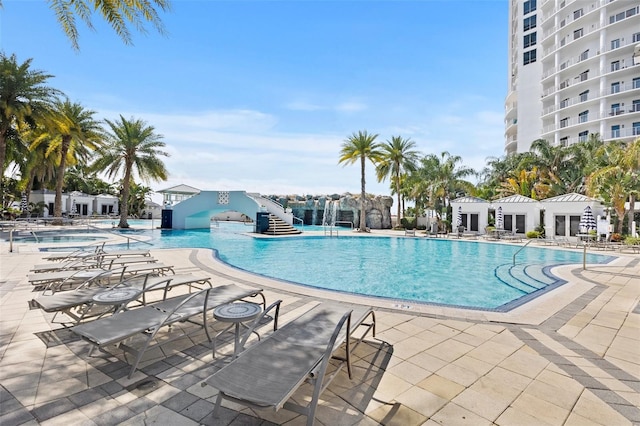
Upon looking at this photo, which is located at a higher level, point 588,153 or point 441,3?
point 441,3

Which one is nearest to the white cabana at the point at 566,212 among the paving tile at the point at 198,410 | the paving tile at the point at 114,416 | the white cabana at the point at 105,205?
the paving tile at the point at 198,410

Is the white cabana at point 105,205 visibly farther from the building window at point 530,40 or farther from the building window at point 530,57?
the building window at point 530,40

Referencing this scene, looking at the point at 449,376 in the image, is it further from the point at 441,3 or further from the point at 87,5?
the point at 441,3

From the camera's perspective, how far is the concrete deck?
255 cm

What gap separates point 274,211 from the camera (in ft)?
83.1

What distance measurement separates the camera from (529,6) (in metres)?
50.0

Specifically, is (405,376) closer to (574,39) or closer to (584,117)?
(584,117)

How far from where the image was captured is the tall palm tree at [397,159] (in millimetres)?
29422

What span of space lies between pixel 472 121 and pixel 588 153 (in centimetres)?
1270

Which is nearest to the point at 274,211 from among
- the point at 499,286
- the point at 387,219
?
the point at 387,219

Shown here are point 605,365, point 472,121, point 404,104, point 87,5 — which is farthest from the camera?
point 472,121

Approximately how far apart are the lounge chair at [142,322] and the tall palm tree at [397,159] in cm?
2619

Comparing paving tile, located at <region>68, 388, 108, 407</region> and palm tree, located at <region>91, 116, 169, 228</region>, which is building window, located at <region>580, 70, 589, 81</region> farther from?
paving tile, located at <region>68, 388, 108, 407</region>

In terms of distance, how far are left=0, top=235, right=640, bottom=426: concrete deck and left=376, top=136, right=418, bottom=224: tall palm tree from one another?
25.3 meters
